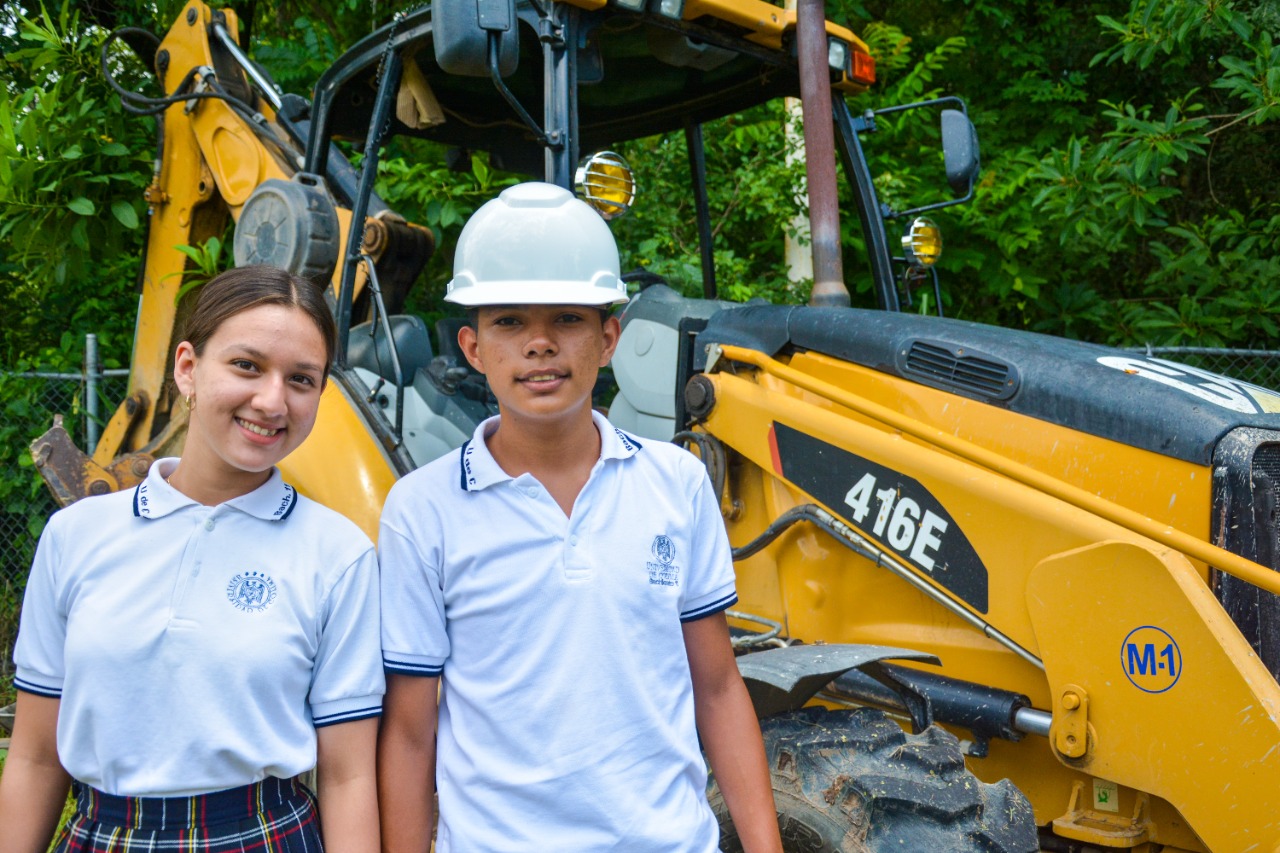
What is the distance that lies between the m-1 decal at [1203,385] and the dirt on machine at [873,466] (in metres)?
0.01

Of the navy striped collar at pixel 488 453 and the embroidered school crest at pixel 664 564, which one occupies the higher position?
the navy striped collar at pixel 488 453

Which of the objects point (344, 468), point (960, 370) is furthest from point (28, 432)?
point (960, 370)

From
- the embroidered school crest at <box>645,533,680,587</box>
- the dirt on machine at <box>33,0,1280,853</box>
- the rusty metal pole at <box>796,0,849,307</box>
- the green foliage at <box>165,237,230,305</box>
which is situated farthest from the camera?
the green foliage at <box>165,237,230,305</box>

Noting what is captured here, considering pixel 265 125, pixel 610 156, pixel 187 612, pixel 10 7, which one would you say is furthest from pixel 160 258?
pixel 187 612

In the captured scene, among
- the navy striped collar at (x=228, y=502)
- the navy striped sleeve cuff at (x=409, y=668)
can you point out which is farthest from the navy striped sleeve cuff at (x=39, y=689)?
the navy striped sleeve cuff at (x=409, y=668)

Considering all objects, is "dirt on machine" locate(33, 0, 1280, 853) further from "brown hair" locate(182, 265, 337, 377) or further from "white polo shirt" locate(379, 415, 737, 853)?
"brown hair" locate(182, 265, 337, 377)

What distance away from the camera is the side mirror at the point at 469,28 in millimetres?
2547

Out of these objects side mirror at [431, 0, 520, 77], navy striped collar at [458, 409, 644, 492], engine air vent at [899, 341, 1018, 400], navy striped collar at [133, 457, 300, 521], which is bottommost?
navy striped collar at [133, 457, 300, 521]

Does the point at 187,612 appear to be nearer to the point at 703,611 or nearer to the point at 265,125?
the point at 703,611

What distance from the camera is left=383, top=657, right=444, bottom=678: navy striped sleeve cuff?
161 centimetres

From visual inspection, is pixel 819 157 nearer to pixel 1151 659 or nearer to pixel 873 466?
pixel 873 466

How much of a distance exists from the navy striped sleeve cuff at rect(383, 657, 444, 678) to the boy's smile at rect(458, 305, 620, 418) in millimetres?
383

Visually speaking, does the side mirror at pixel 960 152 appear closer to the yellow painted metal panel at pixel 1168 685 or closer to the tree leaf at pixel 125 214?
the yellow painted metal panel at pixel 1168 685

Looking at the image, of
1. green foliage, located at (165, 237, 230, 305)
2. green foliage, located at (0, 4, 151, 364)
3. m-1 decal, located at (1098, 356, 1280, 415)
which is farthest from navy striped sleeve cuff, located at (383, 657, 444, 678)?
green foliage, located at (0, 4, 151, 364)
